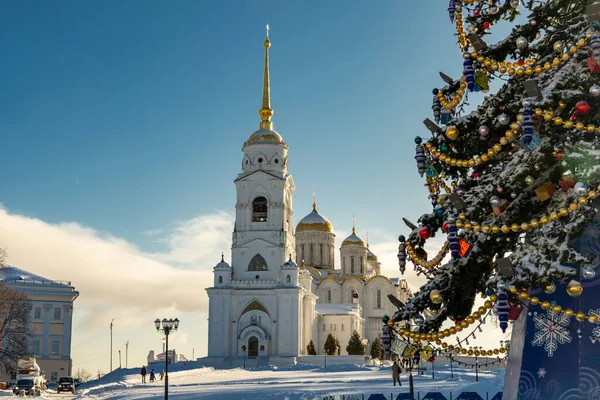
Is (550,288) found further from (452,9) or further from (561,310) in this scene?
(452,9)

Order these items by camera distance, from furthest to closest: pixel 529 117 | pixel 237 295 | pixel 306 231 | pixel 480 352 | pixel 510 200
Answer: pixel 306 231 < pixel 237 295 < pixel 480 352 < pixel 510 200 < pixel 529 117

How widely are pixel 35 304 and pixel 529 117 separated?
61.3m

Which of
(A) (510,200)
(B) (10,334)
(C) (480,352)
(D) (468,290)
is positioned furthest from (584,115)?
(B) (10,334)

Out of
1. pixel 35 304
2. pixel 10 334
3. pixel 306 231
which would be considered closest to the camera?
pixel 10 334

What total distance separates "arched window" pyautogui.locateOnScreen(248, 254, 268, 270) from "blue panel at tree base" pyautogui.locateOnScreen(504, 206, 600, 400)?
60154 mm

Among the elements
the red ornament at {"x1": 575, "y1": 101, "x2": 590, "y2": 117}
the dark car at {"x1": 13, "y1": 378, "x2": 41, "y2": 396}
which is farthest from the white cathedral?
the red ornament at {"x1": 575, "y1": 101, "x2": 590, "y2": 117}

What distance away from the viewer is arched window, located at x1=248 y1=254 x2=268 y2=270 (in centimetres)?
7088

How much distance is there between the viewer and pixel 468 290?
11078 millimetres

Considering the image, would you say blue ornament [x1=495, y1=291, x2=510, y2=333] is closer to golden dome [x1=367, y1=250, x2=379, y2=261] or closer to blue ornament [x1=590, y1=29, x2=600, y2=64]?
blue ornament [x1=590, y1=29, x2=600, y2=64]

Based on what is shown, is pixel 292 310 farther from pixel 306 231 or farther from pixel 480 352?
pixel 480 352

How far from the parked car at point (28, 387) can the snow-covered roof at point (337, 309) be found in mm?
40466

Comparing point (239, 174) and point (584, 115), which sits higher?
point (239, 174)

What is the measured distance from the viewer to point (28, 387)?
3962 centimetres

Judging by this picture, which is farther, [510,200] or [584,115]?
[510,200]
